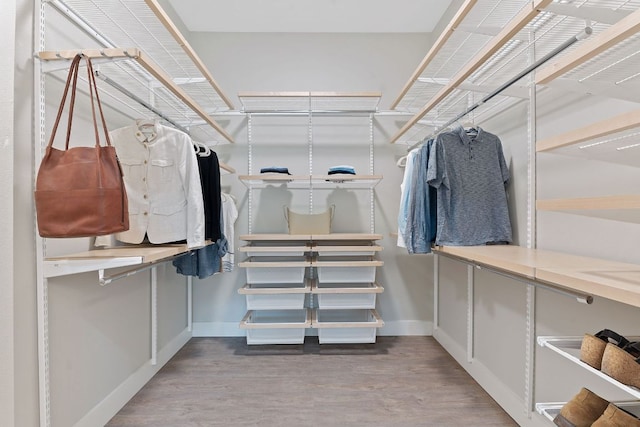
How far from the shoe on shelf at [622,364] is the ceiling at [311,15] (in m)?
2.50

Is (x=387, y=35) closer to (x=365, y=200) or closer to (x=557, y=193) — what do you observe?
(x=365, y=200)

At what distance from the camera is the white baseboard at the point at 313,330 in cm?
273

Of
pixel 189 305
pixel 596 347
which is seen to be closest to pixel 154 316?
pixel 189 305

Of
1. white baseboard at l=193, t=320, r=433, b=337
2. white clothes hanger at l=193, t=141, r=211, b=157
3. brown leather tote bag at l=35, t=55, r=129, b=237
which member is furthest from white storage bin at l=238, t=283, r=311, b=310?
brown leather tote bag at l=35, t=55, r=129, b=237

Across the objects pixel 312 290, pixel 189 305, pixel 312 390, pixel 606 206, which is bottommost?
pixel 312 390

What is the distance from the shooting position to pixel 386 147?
2811 millimetres

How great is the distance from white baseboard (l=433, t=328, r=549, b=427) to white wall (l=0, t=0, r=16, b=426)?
6.73 ft

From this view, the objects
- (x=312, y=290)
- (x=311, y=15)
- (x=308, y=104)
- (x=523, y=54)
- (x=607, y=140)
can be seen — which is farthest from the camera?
(x=308, y=104)

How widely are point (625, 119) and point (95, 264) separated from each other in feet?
5.27

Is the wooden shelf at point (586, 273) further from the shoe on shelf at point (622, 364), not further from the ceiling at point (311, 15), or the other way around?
the ceiling at point (311, 15)

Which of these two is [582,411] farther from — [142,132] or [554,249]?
[142,132]

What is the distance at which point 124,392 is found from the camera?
1.74 m

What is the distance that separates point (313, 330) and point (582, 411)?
202 cm

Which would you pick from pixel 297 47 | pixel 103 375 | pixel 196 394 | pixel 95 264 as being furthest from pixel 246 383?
pixel 297 47
